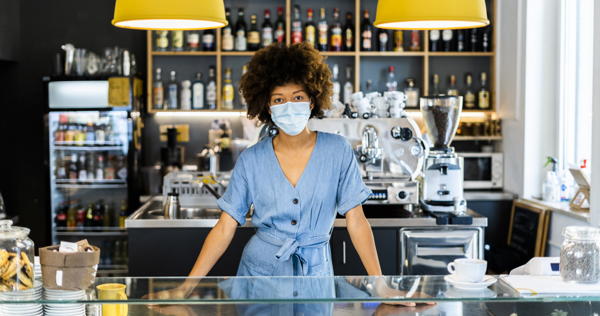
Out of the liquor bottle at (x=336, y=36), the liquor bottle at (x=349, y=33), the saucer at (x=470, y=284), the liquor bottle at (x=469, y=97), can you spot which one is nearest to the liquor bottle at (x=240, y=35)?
the liquor bottle at (x=336, y=36)

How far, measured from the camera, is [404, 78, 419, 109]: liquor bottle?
6.47 metres

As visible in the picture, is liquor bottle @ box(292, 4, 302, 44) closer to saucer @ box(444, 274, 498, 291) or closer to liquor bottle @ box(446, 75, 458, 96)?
liquor bottle @ box(446, 75, 458, 96)

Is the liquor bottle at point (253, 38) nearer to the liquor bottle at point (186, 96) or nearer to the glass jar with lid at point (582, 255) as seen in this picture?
the liquor bottle at point (186, 96)

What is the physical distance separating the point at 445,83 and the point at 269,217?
4.18 m

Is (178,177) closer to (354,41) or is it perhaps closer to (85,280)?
(354,41)

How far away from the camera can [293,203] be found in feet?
9.16

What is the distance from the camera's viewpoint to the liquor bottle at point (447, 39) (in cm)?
645

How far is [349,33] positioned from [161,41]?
5.10ft

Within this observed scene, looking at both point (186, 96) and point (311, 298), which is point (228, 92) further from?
point (311, 298)

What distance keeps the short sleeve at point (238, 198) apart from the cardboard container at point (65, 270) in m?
0.99

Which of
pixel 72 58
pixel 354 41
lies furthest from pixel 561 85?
pixel 72 58

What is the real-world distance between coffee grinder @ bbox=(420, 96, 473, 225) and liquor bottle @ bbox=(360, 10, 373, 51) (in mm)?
1989

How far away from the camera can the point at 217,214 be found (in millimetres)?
4504

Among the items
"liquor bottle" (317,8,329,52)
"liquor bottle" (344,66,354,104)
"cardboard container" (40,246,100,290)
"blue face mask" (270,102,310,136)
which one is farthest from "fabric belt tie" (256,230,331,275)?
"liquor bottle" (317,8,329,52)
